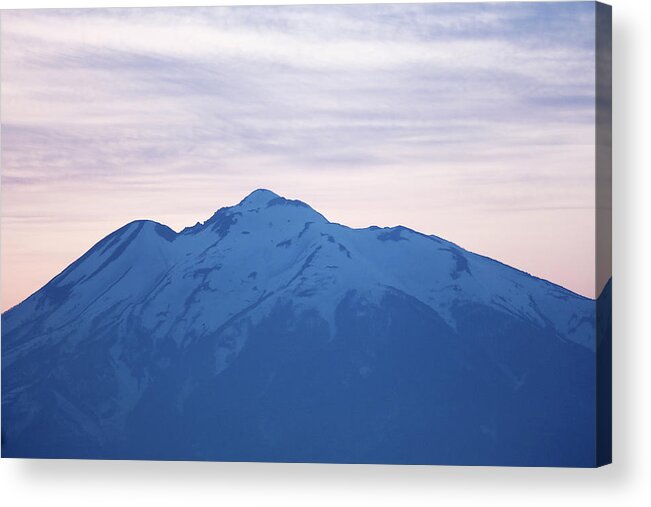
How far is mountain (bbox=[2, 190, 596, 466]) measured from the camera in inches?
331

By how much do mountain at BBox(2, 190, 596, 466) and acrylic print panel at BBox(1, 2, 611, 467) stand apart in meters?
0.01

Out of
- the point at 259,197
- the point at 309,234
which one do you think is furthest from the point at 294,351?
the point at 259,197

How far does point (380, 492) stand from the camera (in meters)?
8.73

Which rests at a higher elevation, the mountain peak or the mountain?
the mountain peak

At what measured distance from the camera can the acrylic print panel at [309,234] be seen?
8391 mm

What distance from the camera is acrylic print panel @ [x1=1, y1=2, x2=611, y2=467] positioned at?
839cm

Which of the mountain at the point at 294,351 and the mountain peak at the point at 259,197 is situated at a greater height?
the mountain peak at the point at 259,197

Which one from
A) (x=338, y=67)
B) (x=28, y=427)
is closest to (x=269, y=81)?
(x=338, y=67)

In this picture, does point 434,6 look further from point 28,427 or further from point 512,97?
point 28,427

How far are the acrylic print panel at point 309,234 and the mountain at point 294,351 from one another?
0.05 feet

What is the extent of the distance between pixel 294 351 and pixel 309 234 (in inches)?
29.8

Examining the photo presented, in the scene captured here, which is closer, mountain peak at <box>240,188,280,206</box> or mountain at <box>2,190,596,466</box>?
mountain at <box>2,190,596,466</box>

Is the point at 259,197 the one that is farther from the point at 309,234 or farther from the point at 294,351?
the point at 294,351

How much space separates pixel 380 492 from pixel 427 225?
1769 mm
